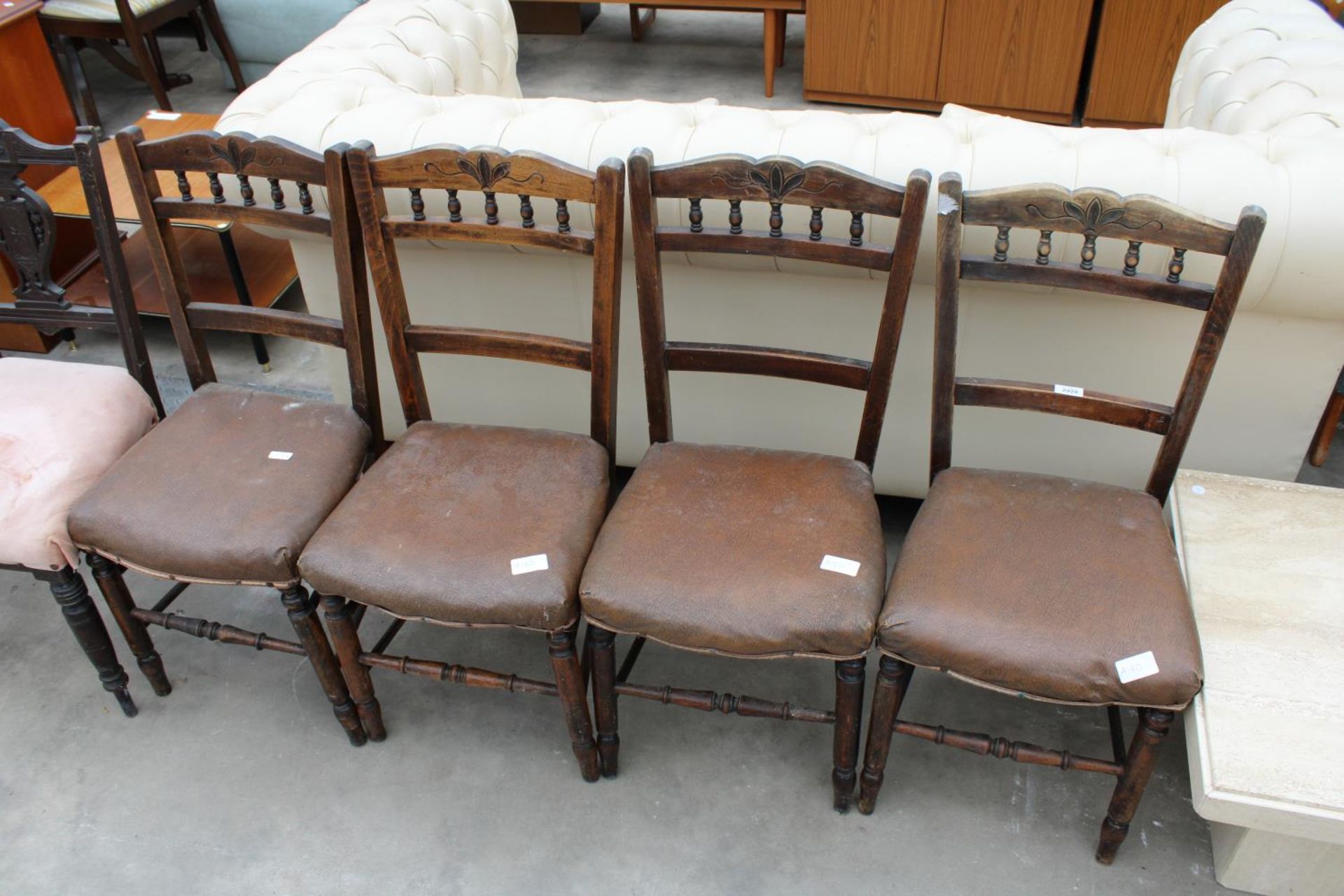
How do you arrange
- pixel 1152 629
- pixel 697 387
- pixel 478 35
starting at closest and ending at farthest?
1. pixel 1152 629
2. pixel 697 387
3. pixel 478 35

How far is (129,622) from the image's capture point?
1.85 meters

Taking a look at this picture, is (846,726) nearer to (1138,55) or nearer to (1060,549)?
(1060,549)

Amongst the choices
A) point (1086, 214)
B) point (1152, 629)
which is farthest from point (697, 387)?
point (1152, 629)

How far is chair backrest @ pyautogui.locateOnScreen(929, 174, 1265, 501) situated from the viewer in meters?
1.44

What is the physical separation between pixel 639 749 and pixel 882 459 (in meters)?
0.74

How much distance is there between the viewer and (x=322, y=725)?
192 centimetres

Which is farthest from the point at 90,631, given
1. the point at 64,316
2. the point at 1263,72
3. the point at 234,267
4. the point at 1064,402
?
the point at 1263,72

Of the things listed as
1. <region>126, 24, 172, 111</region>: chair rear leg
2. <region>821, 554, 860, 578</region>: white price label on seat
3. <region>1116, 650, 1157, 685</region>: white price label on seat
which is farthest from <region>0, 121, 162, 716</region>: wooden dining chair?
<region>126, 24, 172, 111</region>: chair rear leg

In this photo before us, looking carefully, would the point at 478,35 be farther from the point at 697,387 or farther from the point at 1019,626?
the point at 1019,626

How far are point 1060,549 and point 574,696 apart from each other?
2.53 ft

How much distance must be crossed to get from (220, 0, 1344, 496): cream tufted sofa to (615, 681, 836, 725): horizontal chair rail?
25.5 inches

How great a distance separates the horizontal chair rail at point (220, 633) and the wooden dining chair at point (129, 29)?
2962 millimetres

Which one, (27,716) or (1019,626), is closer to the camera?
(1019,626)

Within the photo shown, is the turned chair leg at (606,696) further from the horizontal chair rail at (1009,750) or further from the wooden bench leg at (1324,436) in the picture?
the wooden bench leg at (1324,436)
